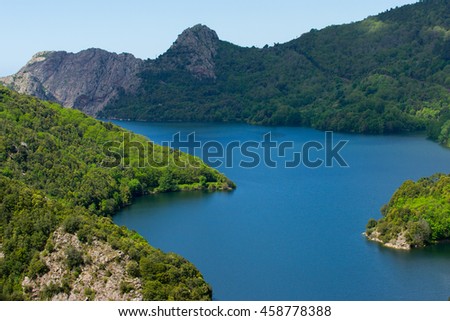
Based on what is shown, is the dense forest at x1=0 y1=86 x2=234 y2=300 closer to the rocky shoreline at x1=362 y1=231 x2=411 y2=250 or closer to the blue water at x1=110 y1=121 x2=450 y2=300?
the blue water at x1=110 y1=121 x2=450 y2=300

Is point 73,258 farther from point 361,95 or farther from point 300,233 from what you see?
point 361,95

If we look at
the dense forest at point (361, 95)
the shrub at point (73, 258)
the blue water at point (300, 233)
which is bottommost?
the blue water at point (300, 233)

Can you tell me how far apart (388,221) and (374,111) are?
89.6 meters

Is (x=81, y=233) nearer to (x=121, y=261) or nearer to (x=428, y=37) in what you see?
(x=121, y=261)

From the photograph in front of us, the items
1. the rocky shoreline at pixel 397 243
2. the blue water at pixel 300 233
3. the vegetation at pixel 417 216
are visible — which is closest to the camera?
the blue water at pixel 300 233

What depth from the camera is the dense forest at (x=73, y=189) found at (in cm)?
Answer: 4894

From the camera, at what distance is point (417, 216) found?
64.4 metres

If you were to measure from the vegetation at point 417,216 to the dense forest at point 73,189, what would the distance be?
20516 millimetres

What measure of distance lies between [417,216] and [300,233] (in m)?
10.5

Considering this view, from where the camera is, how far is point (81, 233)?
50.5 meters

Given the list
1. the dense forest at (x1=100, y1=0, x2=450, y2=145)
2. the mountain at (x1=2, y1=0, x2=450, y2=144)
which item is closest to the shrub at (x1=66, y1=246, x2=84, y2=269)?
the dense forest at (x1=100, y1=0, x2=450, y2=145)

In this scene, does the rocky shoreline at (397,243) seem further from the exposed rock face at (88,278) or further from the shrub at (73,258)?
the shrub at (73,258)

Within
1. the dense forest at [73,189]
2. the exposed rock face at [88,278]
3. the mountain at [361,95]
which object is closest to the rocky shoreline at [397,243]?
the dense forest at [73,189]

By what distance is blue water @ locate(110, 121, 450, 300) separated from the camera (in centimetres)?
5525
